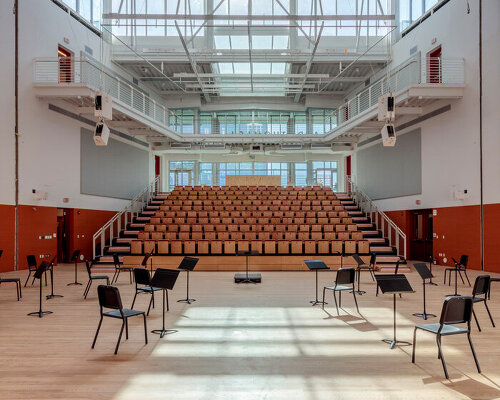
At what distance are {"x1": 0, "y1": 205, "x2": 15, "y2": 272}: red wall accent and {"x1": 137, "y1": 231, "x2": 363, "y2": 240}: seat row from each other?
330cm

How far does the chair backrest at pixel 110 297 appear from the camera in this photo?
4219 mm

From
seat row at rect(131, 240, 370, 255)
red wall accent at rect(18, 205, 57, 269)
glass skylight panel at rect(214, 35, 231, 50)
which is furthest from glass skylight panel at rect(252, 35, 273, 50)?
red wall accent at rect(18, 205, 57, 269)

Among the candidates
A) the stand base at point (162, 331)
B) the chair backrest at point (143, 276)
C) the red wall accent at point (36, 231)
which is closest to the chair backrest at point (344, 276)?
the stand base at point (162, 331)

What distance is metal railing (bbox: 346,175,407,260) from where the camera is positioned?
13068mm

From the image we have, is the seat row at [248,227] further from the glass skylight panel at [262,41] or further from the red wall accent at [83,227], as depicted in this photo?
the glass skylight panel at [262,41]

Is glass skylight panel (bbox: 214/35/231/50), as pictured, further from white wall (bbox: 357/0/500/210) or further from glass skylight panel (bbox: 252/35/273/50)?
white wall (bbox: 357/0/500/210)

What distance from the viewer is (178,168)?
21.3 metres

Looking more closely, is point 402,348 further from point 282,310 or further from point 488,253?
point 488,253

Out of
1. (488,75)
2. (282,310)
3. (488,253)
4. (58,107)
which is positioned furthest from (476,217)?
(58,107)

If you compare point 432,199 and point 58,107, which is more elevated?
point 58,107

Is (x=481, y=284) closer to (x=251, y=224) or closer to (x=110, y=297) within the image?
(x=110, y=297)

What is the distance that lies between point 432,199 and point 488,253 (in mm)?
2519

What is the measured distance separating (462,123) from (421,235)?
161 inches

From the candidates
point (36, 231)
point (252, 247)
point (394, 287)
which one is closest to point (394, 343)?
point (394, 287)
